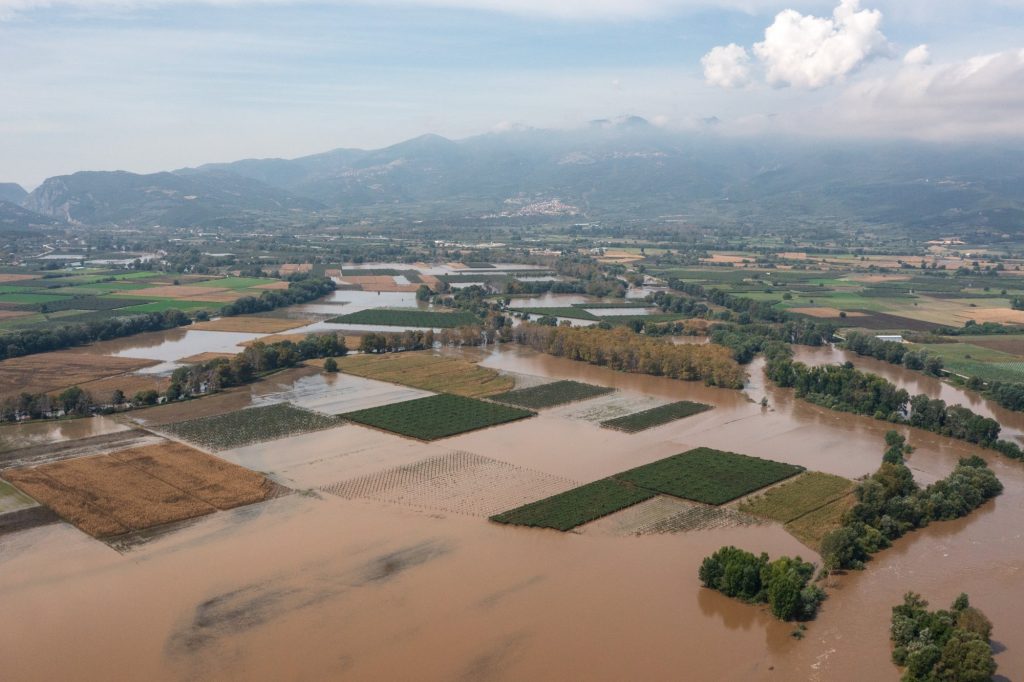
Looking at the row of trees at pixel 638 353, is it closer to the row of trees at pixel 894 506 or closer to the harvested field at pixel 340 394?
the harvested field at pixel 340 394

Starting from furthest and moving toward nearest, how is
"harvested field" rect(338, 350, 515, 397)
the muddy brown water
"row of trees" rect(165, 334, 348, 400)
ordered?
"harvested field" rect(338, 350, 515, 397), "row of trees" rect(165, 334, 348, 400), the muddy brown water

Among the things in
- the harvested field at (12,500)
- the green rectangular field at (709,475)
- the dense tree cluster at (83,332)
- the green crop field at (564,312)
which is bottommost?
the green crop field at (564,312)

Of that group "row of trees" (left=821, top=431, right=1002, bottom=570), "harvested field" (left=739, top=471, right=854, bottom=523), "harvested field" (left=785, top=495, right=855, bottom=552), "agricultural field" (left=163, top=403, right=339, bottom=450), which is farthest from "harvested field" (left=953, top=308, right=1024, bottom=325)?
"agricultural field" (left=163, top=403, right=339, bottom=450)

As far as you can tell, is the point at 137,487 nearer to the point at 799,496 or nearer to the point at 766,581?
the point at 766,581

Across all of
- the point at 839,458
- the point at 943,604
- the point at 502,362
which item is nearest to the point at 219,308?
the point at 502,362

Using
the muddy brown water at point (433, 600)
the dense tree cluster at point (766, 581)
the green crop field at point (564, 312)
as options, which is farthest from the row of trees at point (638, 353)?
the dense tree cluster at point (766, 581)

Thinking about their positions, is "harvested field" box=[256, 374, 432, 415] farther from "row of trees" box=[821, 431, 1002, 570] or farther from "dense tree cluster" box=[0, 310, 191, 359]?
"row of trees" box=[821, 431, 1002, 570]

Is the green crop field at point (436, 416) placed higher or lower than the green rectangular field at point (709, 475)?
higher
